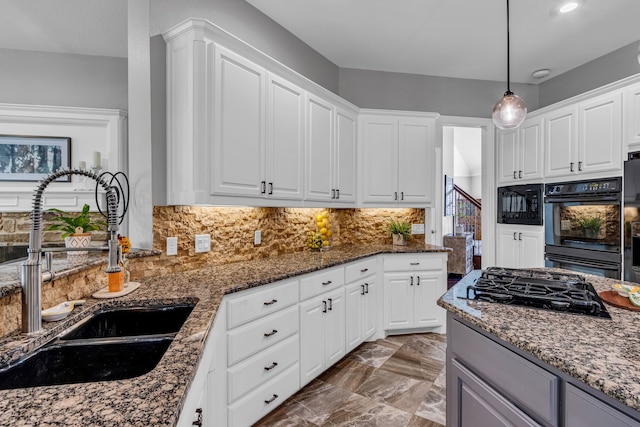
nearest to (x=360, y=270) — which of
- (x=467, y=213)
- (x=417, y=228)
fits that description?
(x=417, y=228)

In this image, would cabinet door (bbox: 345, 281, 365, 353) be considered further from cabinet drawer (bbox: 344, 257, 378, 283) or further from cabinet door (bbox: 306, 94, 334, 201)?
cabinet door (bbox: 306, 94, 334, 201)

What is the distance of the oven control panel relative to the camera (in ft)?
9.04

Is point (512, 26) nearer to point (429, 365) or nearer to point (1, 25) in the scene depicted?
point (429, 365)

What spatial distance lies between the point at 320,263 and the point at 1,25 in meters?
2.61

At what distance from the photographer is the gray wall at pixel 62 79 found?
6.66ft

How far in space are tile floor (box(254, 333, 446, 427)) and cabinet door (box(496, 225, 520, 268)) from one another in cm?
157

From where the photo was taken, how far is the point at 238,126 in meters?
2.12

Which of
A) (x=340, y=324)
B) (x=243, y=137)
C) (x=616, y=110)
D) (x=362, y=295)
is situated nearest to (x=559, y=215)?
(x=616, y=110)

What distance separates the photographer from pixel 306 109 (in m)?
2.69

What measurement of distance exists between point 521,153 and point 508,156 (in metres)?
0.17

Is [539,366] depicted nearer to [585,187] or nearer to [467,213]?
[585,187]

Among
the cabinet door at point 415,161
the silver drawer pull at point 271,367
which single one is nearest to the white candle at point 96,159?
the silver drawer pull at point 271,367

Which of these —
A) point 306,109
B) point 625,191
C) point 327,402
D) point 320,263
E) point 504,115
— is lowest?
point 327,402

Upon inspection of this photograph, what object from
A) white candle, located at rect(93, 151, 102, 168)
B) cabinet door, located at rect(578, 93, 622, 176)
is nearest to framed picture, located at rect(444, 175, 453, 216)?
cabinet door, located at rect(578, 93, 622, 176)
